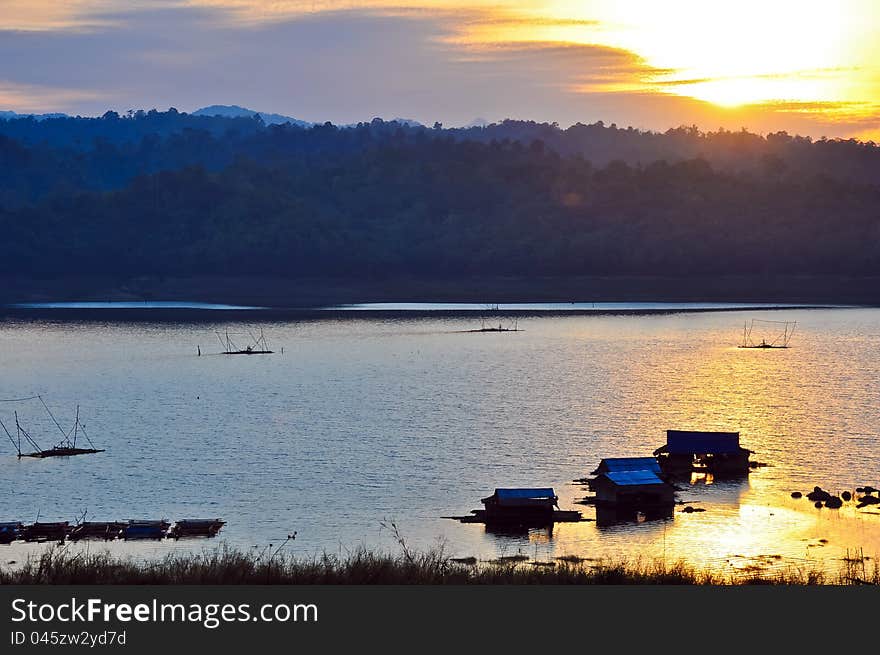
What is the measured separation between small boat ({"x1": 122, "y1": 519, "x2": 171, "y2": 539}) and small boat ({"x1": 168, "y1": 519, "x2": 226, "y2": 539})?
1.45 ft

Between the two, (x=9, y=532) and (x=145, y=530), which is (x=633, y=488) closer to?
(x=145, y=530)

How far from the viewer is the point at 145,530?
5159 centimetres

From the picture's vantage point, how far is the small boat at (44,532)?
166ft

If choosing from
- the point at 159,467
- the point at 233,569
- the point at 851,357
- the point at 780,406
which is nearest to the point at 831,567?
the point at 233,569

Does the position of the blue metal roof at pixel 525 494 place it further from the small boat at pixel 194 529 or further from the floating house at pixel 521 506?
the small boat at pixel 194 529

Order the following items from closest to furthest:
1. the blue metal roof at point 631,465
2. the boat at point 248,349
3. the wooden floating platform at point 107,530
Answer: the wooden floating platform at point 107,530 < the blue metal roof at point 631,465 < the boat at point 248,349

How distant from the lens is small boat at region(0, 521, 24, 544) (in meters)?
50.5

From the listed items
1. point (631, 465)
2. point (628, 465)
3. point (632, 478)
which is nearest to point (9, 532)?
point (632, 478)

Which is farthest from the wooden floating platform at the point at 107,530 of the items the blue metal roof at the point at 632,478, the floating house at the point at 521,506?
the blue metal roof at the point at 632,478

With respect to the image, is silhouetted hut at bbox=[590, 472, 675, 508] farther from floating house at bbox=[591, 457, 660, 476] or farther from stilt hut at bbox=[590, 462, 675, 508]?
floating house at bbox=[591, 457, 660, 476]

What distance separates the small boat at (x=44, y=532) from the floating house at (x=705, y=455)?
3536 cm

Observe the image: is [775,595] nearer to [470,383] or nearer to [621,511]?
[621,511]

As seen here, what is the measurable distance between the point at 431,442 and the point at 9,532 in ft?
121

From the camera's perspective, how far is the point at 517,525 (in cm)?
5444
